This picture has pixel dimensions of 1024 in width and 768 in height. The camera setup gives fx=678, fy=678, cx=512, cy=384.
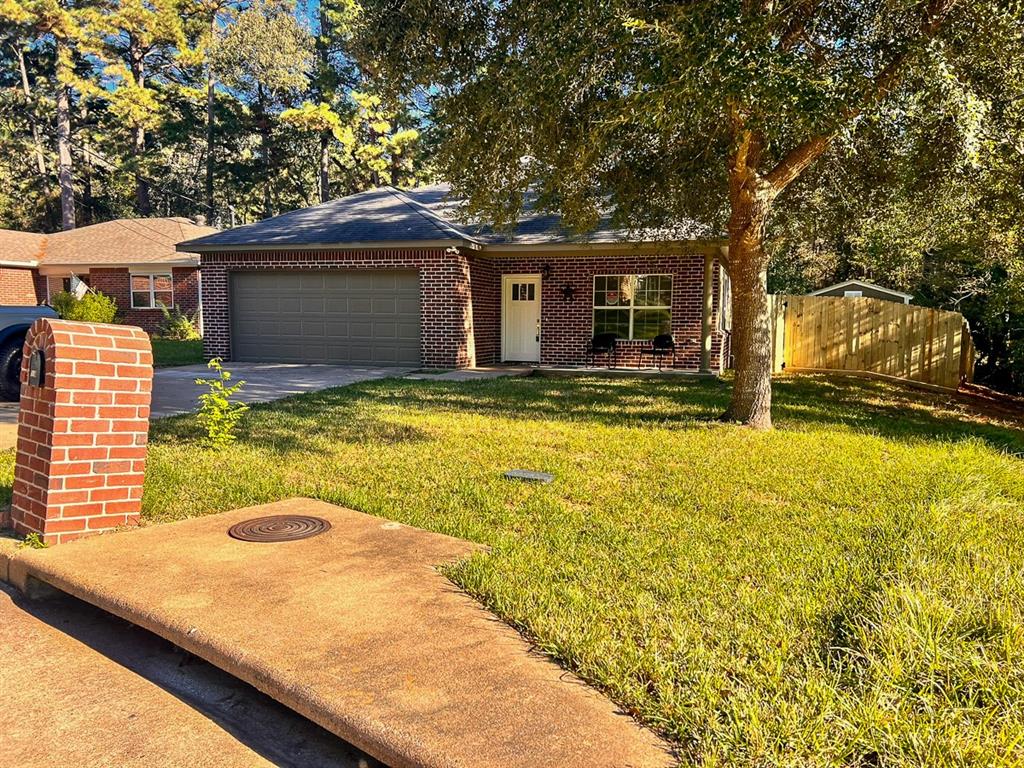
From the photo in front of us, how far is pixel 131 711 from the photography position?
243 centimetres

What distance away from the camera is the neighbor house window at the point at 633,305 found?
1412 cm

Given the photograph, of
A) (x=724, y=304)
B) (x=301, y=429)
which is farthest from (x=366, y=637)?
(x=724, y=304)

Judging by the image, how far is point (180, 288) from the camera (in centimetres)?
2277

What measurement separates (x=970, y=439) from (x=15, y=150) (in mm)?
41532

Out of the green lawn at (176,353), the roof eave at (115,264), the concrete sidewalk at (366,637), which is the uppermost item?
the roof eave at (115,264)

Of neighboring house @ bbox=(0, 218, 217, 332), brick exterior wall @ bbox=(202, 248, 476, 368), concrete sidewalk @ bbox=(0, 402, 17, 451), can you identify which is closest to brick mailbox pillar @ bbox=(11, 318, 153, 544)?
concrete sidewalk @ bbox=(0, 402, 17, 451)

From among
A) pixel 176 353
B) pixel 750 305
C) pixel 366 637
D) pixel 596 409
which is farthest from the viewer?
pixel 176 353

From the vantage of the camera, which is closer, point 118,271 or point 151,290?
point 118,271

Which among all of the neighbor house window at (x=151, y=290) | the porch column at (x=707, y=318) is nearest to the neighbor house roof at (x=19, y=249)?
the neighbor house window at (x=151, y=290)

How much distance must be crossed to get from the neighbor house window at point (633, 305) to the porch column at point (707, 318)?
2.36ft

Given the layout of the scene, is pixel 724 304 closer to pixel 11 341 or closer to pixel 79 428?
pixel 11 341

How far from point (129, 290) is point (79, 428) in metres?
22.3

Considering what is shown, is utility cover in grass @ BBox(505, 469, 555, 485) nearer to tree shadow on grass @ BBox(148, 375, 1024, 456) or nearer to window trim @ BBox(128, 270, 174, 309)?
tree shadow on grass @ BBox(148, 375, 1024, 456)

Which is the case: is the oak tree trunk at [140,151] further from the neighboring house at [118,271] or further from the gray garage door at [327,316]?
the gray garage door at [327,316]
